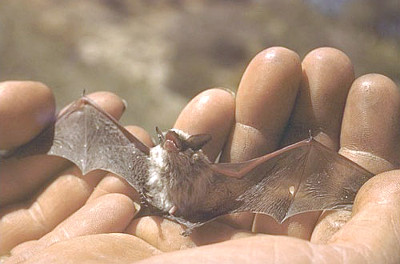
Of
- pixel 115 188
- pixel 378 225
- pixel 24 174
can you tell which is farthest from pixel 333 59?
pixel 24 174

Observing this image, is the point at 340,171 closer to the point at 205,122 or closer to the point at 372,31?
the point at 205,122

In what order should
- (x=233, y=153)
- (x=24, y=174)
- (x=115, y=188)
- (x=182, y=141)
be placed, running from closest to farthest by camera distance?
(x=182, y=141), (x=233, y=153), (x=115, y=188), (x=24, y=174)

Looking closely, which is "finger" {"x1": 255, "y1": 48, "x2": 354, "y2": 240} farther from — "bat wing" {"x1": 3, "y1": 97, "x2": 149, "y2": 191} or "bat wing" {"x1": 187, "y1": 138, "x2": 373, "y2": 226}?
"bat wing" {"x1": 3, "y1": 97, "x2": 149, "y2": 191}

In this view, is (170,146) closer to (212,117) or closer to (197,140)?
(197,140)

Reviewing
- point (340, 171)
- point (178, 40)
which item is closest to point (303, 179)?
point (340, 171)

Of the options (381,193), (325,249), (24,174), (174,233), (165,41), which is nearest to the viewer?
(325,249)

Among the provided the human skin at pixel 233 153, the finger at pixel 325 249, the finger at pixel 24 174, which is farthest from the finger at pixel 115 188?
the finger at pixel 325 249
